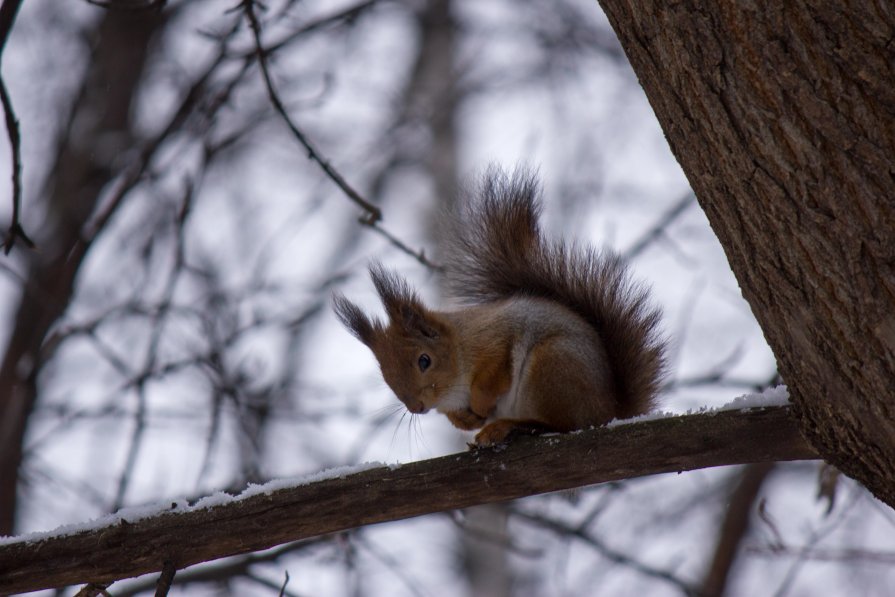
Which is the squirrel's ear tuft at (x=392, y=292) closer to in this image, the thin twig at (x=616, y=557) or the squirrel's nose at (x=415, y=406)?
the squirrel's nose at (x=415, y=406)

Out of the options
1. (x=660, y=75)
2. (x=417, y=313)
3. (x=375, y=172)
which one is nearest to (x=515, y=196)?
(x=417, y=313)

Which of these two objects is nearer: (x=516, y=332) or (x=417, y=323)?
(x=516, y=332)

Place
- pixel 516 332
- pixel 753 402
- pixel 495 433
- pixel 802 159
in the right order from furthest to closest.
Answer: pixel 516 332 < pixel 495 433 < pixel 753 402 < pixel 802 159

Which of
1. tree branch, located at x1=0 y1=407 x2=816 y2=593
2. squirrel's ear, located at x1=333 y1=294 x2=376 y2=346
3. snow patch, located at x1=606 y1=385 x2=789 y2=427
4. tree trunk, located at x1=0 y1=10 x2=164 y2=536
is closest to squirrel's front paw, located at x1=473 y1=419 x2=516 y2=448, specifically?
tree branch, located at x1=0 y1=407 x2=816 y2=593

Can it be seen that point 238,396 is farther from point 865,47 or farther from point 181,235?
point 865,47

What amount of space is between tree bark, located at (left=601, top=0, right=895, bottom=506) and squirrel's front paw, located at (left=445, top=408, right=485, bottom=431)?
→ 90 cm

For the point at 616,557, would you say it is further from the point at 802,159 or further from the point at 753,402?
the point at 802,159

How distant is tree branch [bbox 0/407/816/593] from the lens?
1637 millimetres

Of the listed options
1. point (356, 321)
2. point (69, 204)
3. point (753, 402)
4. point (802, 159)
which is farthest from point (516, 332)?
point (69, 204)

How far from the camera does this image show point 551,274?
87.0 inches

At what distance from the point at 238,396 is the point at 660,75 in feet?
7.40

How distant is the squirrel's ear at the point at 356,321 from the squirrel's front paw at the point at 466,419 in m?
0.29

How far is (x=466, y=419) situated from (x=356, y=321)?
1.25 ft

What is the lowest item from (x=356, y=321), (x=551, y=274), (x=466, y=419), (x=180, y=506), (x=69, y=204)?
(x=180, y=506)
